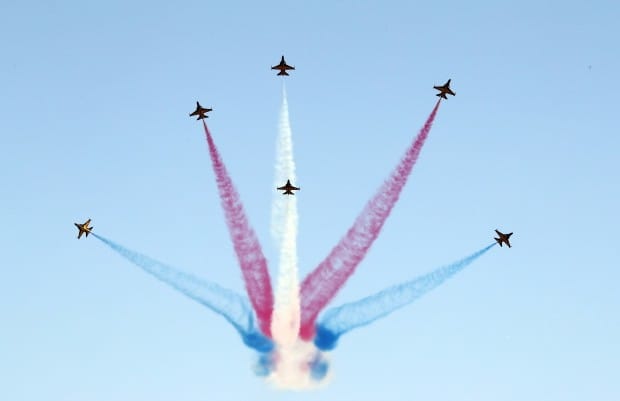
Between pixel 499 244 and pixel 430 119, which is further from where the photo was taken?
pixel 499 244

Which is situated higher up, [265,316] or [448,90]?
[448,90]

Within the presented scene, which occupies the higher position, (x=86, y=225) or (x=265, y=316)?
(x=86, y=225)

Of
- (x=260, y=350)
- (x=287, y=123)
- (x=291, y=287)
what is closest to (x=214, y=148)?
(x=287, y=123)

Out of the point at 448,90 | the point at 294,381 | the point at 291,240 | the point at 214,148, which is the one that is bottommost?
the point at 294,381

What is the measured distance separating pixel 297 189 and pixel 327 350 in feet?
53.0

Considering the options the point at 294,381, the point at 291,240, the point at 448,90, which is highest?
the point at 448,90

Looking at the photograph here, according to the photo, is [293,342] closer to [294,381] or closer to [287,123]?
[294,381]

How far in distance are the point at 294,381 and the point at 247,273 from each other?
638 inches

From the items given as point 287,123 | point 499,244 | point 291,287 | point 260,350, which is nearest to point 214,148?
point 287,123

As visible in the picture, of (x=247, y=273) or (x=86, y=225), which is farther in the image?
(x=86, y=225)

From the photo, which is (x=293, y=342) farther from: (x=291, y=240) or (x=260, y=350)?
(x=291, y=240)

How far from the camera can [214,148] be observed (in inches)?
3787

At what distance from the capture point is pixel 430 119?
95938 mm

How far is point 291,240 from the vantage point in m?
97.8
